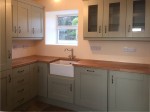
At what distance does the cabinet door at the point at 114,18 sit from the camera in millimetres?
2648

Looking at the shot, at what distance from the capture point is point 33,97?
10.6ft

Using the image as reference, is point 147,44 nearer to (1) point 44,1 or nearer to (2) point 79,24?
(2) point 79,24

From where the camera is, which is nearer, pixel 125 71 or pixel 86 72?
pixel 125 71

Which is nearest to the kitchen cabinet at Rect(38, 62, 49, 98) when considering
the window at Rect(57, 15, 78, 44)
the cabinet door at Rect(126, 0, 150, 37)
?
the window at Rect(57, 15, 78, 44)

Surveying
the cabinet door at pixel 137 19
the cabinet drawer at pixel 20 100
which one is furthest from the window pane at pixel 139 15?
the cabinet drawer at pixel 20 100

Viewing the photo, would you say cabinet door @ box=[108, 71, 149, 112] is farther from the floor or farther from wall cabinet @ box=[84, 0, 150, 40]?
the floor

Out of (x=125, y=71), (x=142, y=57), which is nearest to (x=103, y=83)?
(x=125, y=71)

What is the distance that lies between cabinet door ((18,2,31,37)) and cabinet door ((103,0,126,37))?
1528 mm

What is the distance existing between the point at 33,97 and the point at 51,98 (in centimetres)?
39

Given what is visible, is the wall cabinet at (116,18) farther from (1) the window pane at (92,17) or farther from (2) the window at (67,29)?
(2) the window at (67,29)

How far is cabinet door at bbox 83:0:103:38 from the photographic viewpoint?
2.82 m

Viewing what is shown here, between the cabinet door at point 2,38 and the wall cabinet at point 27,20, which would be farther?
the wall cabinet at point 27,20

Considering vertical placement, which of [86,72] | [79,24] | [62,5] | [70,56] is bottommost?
[86,72]

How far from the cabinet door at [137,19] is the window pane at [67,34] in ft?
4.55
